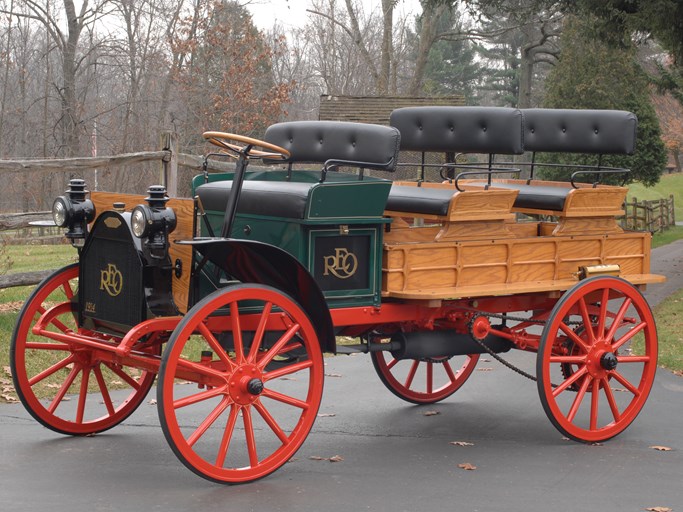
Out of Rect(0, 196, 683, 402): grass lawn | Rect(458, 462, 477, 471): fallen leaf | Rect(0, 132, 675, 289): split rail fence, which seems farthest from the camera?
Rect(0, 132, 675, 289): split rail fence

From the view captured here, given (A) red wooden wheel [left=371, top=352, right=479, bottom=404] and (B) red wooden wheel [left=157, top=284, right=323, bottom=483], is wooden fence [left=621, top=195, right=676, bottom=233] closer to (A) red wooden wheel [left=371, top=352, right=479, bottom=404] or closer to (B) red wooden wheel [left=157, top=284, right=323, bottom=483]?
(A) red wooden wheel [left=371, top=352, right=479, bottom=404]

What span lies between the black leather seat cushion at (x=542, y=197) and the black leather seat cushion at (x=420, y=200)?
0.67 m

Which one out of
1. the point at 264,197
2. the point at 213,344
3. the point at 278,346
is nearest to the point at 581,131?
the point at 264,197

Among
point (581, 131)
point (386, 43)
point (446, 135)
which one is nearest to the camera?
point (446, 135)

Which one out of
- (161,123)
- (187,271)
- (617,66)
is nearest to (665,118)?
(617,66)

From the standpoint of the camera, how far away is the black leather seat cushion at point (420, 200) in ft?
19.7

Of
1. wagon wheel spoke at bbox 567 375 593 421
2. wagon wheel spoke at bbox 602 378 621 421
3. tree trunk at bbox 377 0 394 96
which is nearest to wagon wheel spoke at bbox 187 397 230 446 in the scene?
wagon wheel spoke at bbox 567 375 593 421

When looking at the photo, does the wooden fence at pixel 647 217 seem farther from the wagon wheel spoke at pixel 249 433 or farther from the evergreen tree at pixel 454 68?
the wagon wheel spoke at pixel 249 433

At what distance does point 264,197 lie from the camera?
5.45 metres

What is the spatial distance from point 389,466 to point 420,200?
1.57 m

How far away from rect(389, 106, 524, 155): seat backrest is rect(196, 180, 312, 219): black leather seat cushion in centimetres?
171

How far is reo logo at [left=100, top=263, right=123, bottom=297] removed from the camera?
5280 mm

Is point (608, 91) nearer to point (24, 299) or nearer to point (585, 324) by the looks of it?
point (24, 299)

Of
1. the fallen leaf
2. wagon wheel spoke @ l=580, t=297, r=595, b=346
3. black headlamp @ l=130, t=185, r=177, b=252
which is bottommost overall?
the fallen leaf
